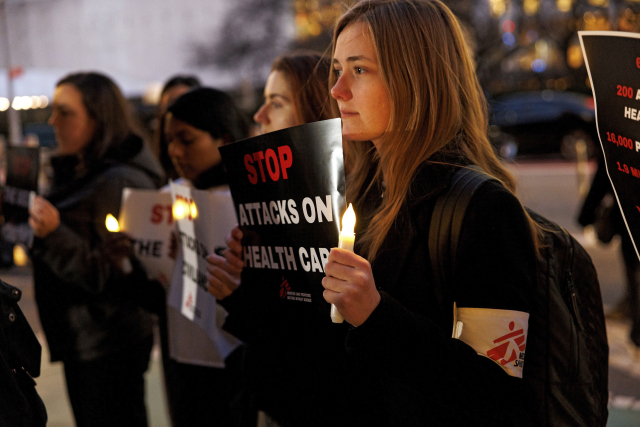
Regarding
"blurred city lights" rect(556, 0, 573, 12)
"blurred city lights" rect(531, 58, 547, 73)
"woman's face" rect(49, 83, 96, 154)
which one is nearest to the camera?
"woman's face" rect(49, 83, 96, 154)

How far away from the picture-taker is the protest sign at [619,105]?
4.99 feet

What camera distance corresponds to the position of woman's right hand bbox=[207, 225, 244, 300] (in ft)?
6.07

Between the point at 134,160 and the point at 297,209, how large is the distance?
1.85 metres

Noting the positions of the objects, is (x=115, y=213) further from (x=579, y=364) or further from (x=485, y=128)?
(x=579, y=364)

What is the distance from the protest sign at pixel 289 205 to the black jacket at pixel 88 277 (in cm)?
116

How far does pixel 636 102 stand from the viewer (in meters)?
1.52

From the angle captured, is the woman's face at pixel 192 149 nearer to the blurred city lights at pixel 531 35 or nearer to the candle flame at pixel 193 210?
the candle flame at pixel 193 210

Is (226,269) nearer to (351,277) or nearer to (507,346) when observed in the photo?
(351,277)

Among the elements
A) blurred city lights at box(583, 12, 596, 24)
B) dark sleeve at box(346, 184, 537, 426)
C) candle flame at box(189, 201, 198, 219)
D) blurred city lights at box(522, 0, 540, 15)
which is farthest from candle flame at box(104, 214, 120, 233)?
blurred city lights at box(522, 0, 540, 15)

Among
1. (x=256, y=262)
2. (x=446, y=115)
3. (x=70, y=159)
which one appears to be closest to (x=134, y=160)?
(x=70, y=159)

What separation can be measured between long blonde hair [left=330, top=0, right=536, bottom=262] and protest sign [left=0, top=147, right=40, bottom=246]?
209cm

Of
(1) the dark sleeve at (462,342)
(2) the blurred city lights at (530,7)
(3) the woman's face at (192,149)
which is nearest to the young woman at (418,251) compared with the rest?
(1) the dark sleeve at (462,342)

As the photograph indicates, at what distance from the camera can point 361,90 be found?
155 centimetres

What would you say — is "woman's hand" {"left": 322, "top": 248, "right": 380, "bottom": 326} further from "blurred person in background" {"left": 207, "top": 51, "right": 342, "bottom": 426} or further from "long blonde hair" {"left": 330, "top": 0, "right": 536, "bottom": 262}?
"blurred person in background" {"left": 207, "top": 51, "right": 342, "bottom": 426}
